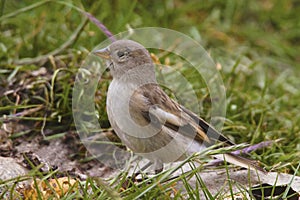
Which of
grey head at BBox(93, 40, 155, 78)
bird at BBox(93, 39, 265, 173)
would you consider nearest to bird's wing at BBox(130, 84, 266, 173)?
bird at BBox(93, 39, 265, 173)

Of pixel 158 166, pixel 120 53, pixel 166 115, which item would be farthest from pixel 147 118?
pixel 120 53

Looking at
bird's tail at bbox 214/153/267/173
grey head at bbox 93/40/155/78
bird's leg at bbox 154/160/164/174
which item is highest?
grey head at bbox 93/40/155/78

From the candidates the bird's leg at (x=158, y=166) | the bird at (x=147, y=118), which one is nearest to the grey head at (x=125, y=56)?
the bird at (x=147, y=118)

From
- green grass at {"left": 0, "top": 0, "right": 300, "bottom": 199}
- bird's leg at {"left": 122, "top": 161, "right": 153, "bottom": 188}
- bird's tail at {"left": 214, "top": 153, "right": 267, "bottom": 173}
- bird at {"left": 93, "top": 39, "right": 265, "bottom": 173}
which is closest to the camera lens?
bird's leg at {"left": 122, "top": 161, "right": 153, "bottom": 188}

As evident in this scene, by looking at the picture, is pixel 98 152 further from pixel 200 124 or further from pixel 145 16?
pixel 145 16

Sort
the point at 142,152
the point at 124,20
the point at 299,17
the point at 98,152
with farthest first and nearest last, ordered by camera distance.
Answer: the point at 299,17, the point at 124,20, the point at 98,152, the point at 142,152

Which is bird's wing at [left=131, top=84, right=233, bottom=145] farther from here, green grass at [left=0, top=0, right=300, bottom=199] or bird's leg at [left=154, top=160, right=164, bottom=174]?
green grass at [left=0, top=0, right=300, bottom=199]

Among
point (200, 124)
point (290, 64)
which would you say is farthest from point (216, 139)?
point (290, 64)
